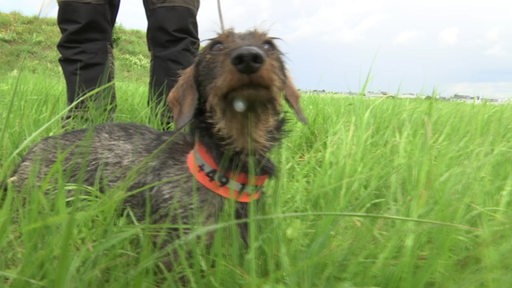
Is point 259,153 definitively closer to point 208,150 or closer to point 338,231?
point 208,150

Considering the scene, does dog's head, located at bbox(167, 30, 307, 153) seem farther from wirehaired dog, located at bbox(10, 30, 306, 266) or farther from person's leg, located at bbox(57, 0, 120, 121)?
person's leg, located at bbox(57, 0, 120, 121)

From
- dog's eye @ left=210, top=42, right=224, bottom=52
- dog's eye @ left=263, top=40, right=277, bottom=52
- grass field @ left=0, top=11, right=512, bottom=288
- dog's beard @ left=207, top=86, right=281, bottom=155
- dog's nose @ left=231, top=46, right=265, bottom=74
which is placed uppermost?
dog's eye @ left=263, top=40, right=277, bottom=52

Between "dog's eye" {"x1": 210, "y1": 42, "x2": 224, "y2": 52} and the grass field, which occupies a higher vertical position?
"dog's eye" {"x1": 210, "y1": 42, "x2": 224, "y2": 52}

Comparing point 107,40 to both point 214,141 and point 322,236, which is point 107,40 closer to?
point 214,141

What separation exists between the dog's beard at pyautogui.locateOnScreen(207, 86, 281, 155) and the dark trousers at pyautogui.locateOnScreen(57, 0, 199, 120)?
171cm

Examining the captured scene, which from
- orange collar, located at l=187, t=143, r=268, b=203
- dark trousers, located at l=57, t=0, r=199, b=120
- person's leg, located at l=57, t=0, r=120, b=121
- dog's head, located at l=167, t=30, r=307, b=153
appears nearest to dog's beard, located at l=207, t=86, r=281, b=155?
dog's head, located at l=167, t=30, r=307, b=153

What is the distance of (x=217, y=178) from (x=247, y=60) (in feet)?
1.62

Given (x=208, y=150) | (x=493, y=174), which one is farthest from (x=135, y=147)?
(x=493, y=174)

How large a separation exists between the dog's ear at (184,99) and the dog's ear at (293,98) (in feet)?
1.45

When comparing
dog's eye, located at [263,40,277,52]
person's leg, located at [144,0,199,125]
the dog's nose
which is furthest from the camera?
person's leg, located at [144,0,199,125]

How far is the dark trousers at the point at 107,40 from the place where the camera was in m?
3.96

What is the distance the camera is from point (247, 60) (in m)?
1.95

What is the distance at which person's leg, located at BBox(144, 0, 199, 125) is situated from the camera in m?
4.04

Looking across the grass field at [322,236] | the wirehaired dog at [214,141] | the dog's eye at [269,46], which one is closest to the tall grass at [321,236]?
the grass field at [322,236]
